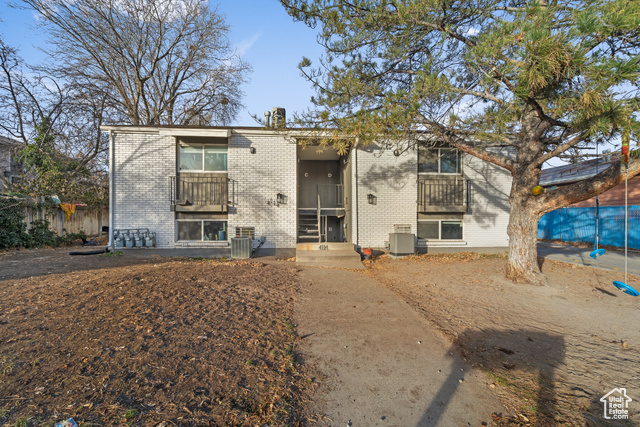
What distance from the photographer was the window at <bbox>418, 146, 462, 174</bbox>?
37.8 feet

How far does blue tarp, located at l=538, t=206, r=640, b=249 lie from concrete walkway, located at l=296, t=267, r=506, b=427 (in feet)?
46.4

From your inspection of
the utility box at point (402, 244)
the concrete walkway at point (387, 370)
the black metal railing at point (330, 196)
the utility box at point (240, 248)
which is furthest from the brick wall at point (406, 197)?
the concrete walkway at point (387, 370)

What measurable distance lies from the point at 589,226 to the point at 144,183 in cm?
2087

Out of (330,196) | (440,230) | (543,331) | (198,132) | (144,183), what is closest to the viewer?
(543,331)

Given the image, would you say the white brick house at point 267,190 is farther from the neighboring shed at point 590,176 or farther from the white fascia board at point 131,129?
the neighboring shed at point 590,176

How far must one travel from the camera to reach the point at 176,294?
4.99m

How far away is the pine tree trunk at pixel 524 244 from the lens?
6.53 metres

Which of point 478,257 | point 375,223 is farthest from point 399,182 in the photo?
point 478,257

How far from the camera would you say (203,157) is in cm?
1107

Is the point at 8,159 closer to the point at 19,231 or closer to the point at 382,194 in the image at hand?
the point at 19,231
